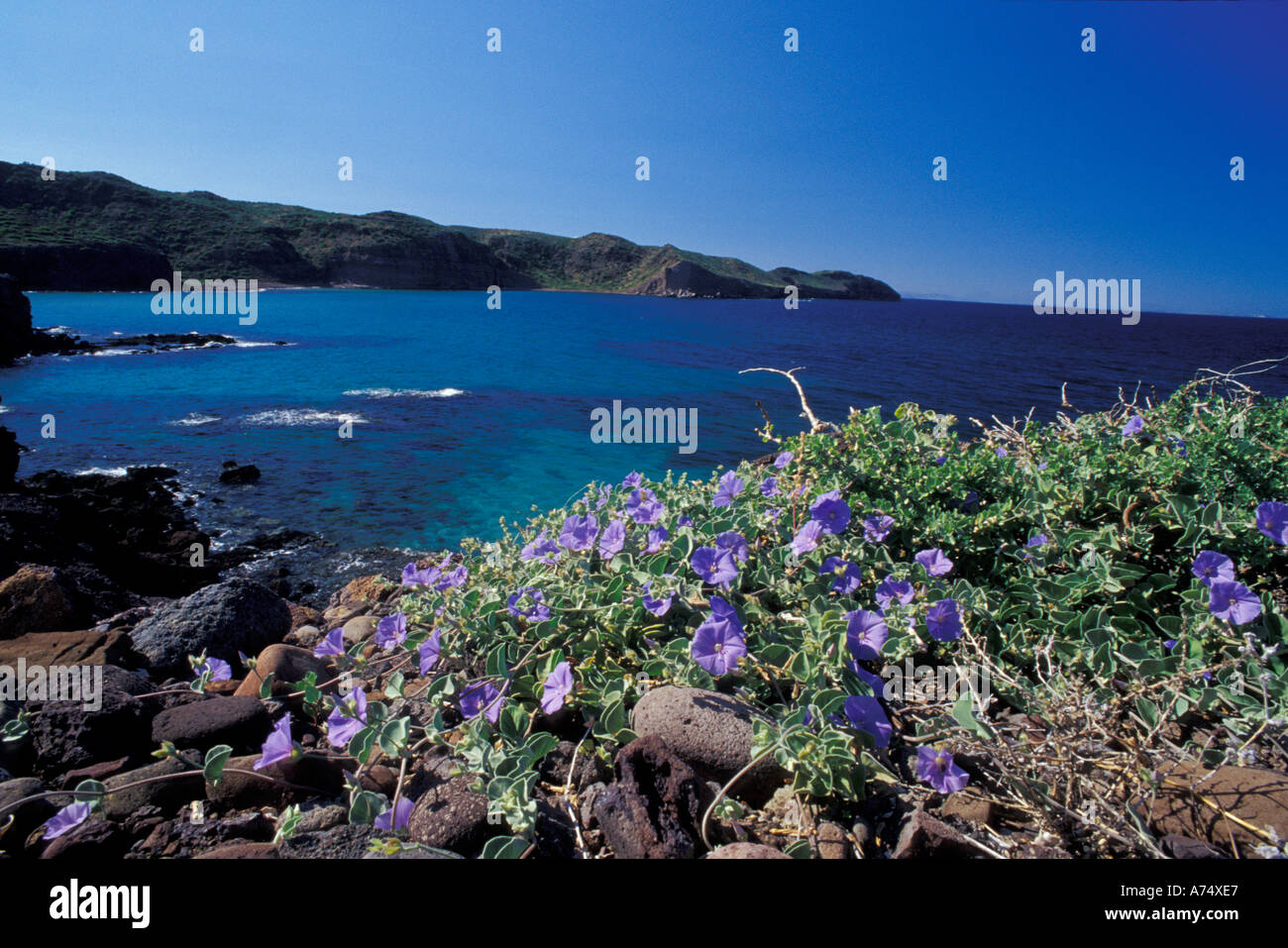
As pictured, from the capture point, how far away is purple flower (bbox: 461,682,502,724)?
1978 mm

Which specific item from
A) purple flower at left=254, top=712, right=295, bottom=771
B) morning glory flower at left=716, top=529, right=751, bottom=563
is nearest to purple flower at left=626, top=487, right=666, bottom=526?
morning glory flower at left=716, top=529, right=751, bottom=563

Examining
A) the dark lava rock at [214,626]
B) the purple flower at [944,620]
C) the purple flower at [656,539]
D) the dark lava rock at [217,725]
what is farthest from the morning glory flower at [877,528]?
the dark lava rock at [214,626]

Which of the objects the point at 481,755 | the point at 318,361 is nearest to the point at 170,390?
the point at 318,361

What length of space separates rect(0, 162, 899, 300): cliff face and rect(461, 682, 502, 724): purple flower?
3153 inches

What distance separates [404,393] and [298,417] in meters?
4.87

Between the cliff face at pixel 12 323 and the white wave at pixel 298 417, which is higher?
the cliff face at pixel 12 323

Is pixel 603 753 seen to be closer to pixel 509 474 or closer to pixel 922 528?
pixel 922 528

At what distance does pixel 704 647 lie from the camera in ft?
6.13

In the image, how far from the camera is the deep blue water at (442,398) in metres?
13.1

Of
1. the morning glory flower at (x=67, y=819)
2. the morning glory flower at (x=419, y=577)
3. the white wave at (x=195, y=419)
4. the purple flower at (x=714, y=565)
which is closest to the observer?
the morning glory flower at (x=67, y=819)

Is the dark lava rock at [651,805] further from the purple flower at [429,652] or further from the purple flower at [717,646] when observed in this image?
the purple flower at [429,652]

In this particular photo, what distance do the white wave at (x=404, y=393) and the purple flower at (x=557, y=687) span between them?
22.9 meters
